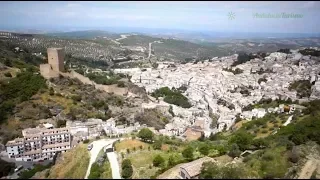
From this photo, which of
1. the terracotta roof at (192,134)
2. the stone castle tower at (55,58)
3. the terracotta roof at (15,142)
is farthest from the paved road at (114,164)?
the stone castle tower at (55,58)

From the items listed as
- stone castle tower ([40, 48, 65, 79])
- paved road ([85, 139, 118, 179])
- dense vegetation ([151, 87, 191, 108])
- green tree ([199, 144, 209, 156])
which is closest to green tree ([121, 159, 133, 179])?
paved road ([85, 139, 118, 179])

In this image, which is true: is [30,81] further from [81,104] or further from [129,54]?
[129,54]

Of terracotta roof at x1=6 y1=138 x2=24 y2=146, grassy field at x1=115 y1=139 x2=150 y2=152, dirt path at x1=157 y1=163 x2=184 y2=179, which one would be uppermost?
dirt path at x1=157 y1=163 x2=184 y2=179

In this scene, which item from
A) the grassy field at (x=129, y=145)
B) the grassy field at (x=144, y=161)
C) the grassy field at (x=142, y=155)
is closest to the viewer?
the grassy field at (x=144, y=161)

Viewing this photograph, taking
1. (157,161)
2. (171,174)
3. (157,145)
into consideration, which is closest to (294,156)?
(171,174)

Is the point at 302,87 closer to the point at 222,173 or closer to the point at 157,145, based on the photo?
the point at 157,145

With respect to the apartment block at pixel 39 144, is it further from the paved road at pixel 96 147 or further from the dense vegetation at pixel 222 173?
the dense vegetation at pixel 222 173

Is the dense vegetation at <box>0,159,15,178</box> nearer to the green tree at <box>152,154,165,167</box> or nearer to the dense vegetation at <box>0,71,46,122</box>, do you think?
the dense vegetation at <box>0,71,46,122</box>
